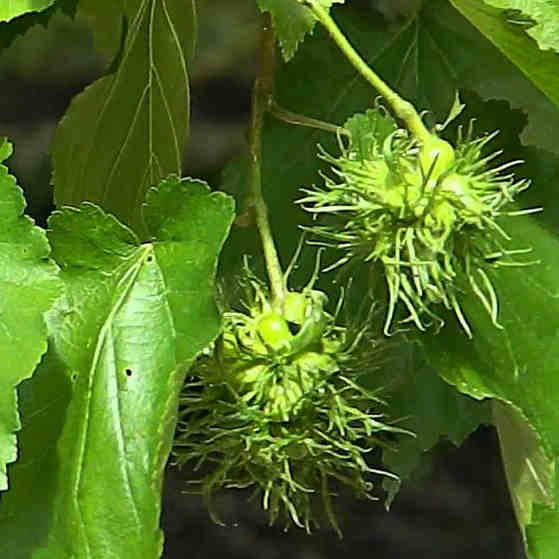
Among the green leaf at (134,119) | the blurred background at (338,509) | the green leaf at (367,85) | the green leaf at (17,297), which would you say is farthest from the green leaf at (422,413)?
the blurred background at (338,509)

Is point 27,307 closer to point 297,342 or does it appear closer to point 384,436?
point 297,342

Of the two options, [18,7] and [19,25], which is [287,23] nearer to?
[18,7]

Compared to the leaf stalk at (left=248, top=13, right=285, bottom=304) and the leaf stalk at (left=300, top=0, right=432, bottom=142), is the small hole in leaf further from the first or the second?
the leaf stalk at (left=300, top=0, right=432, bottom=142)

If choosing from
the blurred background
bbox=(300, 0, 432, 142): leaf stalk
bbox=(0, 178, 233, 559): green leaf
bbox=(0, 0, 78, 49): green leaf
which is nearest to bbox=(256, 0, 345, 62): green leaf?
bbox=(300, 0, 432, 142): leaf stalk

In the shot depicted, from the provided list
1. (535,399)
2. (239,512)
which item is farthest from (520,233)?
(239,512)

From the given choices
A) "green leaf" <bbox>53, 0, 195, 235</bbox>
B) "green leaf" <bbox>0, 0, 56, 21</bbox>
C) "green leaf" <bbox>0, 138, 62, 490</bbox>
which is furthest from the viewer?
"green leaf" <bbox>53, 0, 195, 235</bbox>

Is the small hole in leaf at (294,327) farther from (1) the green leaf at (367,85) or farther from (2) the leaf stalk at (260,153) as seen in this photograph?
(1) the green leaf at (367,85)
